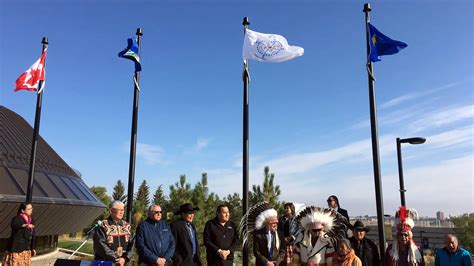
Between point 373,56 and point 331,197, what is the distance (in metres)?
3.36

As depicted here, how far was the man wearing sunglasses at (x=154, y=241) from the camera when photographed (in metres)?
5.96

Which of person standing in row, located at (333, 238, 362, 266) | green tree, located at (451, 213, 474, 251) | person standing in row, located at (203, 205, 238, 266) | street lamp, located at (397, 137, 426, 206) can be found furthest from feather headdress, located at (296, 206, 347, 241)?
green tree, located at (451, 213, 474, 251)

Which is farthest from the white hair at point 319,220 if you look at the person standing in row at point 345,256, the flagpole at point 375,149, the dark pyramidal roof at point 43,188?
the dark pyramidal roof at point 43,188

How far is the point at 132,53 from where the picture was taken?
961 centimetres

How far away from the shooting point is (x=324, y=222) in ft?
16.5

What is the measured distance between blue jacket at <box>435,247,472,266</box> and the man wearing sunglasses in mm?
4054

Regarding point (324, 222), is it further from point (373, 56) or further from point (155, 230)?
point (373, 56)

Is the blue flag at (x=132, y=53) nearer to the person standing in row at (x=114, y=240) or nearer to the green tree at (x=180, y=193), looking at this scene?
the person standing in row at (x=114, y=240)

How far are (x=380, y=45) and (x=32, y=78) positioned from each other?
367 inches

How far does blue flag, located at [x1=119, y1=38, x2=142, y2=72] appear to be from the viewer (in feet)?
31.4

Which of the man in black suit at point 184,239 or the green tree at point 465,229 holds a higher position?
the man in black suit at point 184,239

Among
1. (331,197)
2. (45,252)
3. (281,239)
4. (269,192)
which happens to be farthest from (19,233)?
(269,192)

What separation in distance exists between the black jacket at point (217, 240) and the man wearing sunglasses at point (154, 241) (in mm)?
687

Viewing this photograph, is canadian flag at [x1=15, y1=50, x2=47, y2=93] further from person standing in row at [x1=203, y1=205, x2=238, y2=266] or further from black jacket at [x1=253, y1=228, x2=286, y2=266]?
black jacket at [x1=253, y1=228, x2=286, y2=266]
